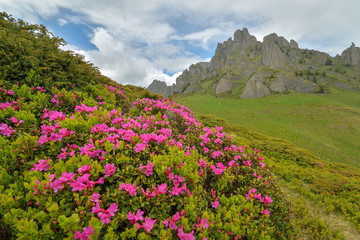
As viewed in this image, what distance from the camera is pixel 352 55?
131375 mm

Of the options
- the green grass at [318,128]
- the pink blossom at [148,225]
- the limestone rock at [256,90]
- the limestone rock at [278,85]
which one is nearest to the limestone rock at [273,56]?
the limestone rock at [278,85]

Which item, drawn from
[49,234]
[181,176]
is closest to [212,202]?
[181,176]

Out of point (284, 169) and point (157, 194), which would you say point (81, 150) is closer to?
point (157, 194)

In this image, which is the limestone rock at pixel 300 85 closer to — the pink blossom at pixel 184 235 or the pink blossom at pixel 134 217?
the pink blossom at pixel 184 235

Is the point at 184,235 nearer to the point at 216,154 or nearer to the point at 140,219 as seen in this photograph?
the point at 140,219

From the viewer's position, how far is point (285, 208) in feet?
11.3

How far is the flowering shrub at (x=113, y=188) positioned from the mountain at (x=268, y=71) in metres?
66.1

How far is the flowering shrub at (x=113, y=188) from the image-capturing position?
1.71 meters

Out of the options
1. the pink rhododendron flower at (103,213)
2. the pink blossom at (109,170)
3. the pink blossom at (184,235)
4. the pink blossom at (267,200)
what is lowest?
the pink blossom at (267,200)

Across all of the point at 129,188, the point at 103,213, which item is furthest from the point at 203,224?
the point at 103,213

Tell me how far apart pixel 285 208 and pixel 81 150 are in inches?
167

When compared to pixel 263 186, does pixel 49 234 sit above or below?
above

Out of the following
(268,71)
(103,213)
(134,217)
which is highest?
(268,71)

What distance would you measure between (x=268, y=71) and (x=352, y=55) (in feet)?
359
